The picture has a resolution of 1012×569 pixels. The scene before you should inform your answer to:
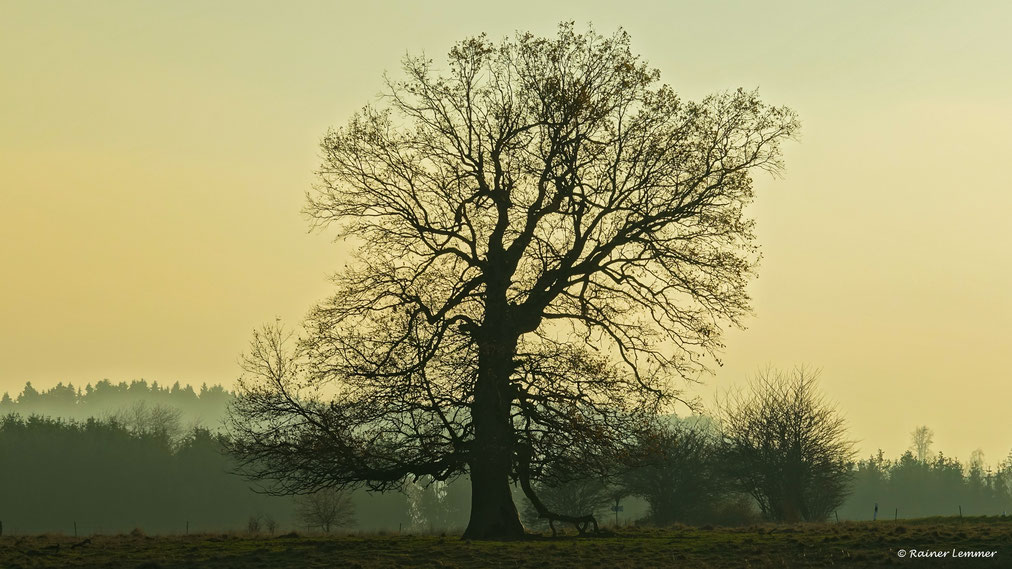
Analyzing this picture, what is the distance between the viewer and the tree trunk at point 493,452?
28.8 m

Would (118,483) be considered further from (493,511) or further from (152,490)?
(493,511)

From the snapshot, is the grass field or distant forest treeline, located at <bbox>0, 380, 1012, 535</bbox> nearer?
the grass field

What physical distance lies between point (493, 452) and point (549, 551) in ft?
14.0

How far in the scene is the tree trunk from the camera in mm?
28844

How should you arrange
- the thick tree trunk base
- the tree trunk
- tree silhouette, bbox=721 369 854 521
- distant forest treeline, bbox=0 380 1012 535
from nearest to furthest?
the tree trunk → the thick tree trunk base → tree silhouette, bbox=721 369 854 521 → distant forest treeline, bbox=0 380 1012 535

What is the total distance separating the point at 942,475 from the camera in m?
135

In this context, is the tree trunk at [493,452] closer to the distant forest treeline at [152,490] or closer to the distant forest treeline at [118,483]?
the distant forest treeline at [152,490]

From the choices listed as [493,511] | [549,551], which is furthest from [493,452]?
[549,551]

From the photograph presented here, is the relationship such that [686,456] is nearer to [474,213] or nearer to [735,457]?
[735,457]

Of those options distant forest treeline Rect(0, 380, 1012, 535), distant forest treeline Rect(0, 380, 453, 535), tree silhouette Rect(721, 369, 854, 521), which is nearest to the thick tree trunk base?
tree silhouette Rect(721, 369, 854, 521)

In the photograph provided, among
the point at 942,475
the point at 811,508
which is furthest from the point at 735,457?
the point at 942,475

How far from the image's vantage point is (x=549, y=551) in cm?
→ 2498

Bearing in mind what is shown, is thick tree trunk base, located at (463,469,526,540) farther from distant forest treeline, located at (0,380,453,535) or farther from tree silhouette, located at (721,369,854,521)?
distant forest treeline, located at (0,380,453,535)

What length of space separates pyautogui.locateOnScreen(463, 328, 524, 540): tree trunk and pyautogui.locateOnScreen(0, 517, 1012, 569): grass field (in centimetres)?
120
